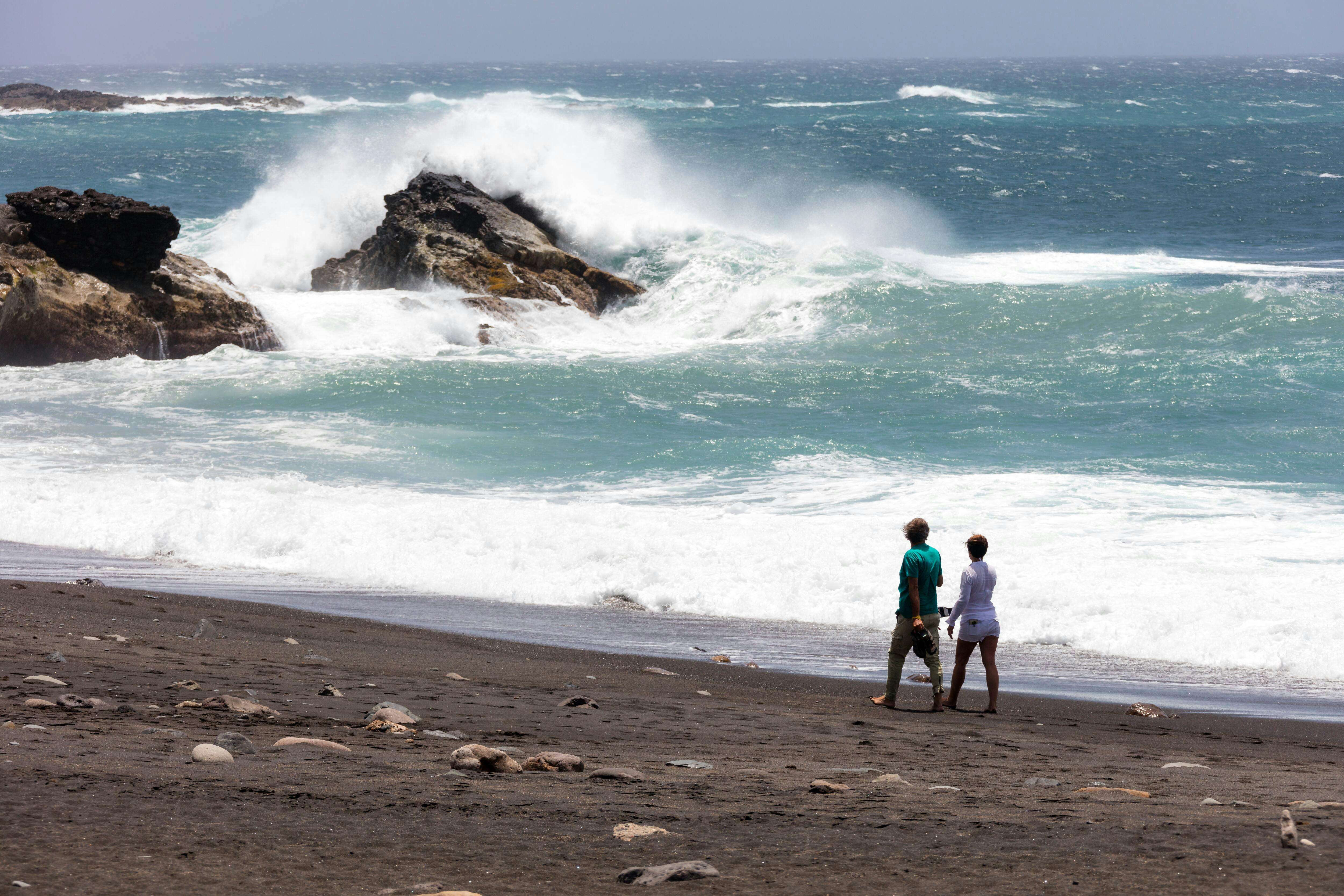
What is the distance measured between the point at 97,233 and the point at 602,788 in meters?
17.3

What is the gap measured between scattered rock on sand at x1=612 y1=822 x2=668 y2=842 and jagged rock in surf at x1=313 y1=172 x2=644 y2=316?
18.4 meters

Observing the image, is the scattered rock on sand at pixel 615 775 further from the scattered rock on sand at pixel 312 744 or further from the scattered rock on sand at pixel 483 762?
the scattered rock on sand at pixel 312 744

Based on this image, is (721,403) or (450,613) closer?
(450,613)

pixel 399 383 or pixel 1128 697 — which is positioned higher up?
pixel 399 383

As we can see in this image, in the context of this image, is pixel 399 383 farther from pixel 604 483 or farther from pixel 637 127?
pixel 637 127

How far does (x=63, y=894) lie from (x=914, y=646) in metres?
5.17

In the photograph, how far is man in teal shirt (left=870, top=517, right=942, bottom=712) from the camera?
23.0ft

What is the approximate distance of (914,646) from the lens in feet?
23.6

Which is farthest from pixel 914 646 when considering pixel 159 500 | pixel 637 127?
pixel 637 127

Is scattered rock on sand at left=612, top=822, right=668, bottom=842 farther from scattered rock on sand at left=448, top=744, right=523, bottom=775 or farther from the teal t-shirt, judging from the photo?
the teal t-shirt

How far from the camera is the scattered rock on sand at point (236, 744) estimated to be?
4.50m

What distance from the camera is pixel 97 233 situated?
61.5 ft

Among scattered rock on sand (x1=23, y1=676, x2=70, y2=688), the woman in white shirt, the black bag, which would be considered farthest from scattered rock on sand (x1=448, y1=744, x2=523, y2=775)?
the woman in white shirt

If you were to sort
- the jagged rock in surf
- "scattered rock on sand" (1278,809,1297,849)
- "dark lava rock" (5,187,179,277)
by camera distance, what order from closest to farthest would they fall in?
"scattered rock on sand" (1278,809,1297,849) → "dark lava rock" (5,187,179,277) → the jagged rock in surf
